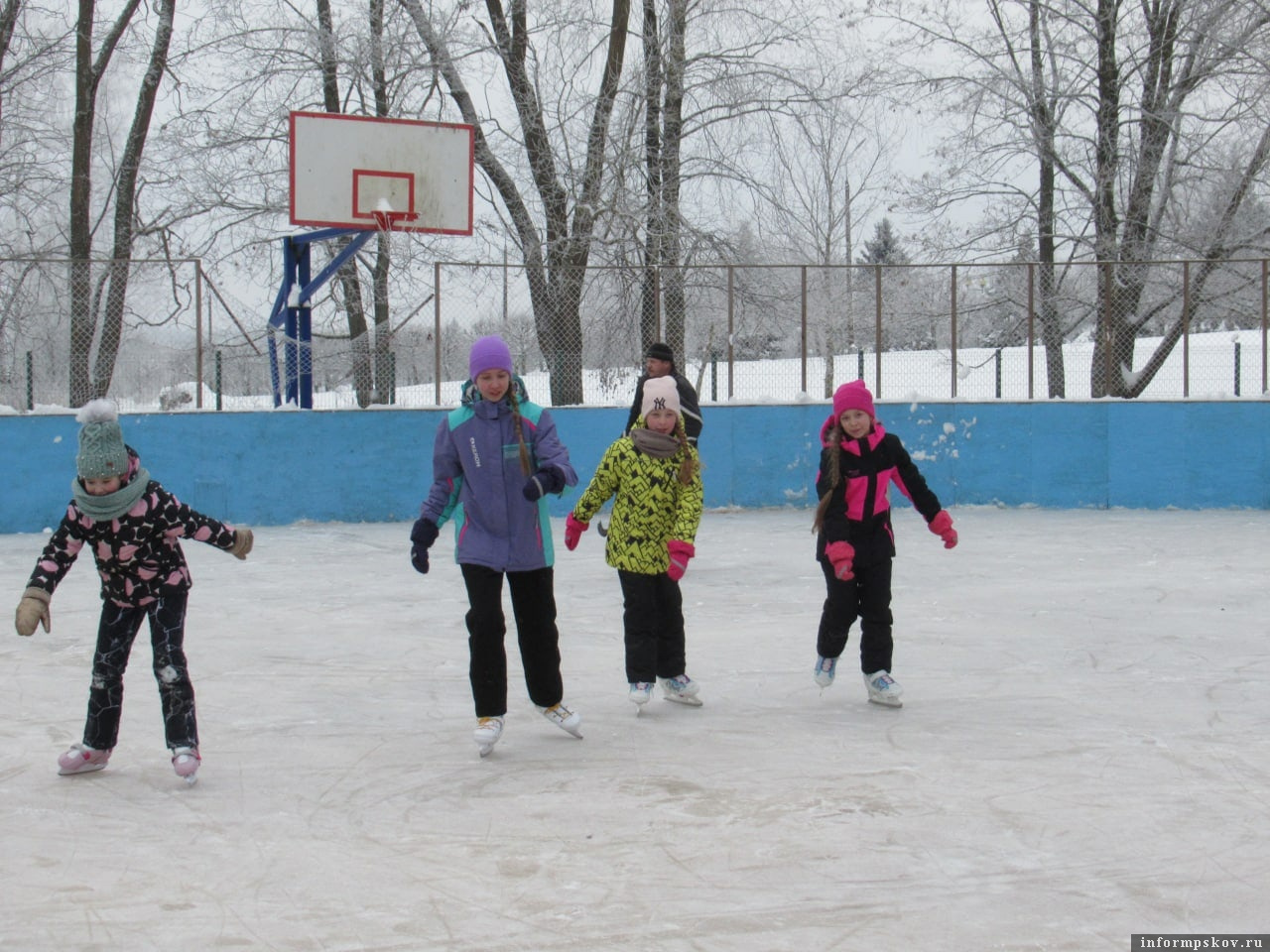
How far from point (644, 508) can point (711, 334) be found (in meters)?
9.16

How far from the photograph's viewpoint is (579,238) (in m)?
16.7

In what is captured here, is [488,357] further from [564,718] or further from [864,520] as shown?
[864,520]

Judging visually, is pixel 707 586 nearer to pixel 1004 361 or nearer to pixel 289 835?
pixel 289 835

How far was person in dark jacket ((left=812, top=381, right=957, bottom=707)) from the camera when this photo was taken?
5.20 m

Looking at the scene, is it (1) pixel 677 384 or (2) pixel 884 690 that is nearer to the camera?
(2) pixel 884 690

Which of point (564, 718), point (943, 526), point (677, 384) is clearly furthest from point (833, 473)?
point (677, 384)

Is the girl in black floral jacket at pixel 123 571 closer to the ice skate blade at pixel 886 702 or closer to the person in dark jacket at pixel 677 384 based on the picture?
the ice skate blade at pixel 886 702

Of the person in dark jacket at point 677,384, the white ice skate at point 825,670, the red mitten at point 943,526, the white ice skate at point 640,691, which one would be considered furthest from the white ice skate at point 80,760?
the person in dark jacket at point 677,384

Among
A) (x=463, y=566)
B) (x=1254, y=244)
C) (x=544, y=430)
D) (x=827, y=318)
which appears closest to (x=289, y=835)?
(x=463, y=566)

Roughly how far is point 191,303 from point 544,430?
10.0m

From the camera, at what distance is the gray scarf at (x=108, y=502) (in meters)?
4.09

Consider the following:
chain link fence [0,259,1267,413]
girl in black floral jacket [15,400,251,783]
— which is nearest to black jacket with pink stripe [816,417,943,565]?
girl in black floral jacket [15,400,251,783]

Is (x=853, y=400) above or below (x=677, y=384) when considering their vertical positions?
below

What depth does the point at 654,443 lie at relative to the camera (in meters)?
5.18
